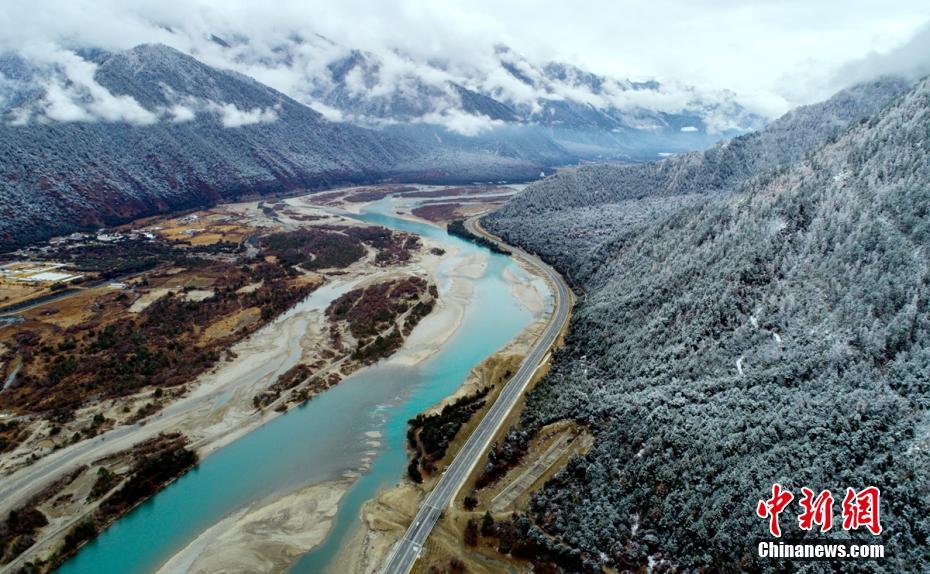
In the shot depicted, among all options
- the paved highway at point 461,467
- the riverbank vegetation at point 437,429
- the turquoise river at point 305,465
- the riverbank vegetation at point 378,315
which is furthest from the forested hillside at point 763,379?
the riverbank vegetation at point 378,315

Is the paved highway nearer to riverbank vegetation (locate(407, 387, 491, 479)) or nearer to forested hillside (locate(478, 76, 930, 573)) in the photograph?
riverbank vegetation (locate(407, 387, 491, 479))

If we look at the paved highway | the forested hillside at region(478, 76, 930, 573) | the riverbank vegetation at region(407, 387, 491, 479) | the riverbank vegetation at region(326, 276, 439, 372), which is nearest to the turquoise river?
the riverbank vegetation at region(407, 387, 491, 479)

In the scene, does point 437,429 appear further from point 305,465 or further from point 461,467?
point 305,465

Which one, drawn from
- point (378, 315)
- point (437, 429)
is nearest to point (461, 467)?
point (437, 429)

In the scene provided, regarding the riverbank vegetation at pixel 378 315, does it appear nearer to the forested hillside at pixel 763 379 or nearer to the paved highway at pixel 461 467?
the paved highway at pixel 461 467

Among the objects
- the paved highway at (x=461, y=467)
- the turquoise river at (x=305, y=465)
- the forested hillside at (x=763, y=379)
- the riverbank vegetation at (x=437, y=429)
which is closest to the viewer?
the forested hillside at (x=763, y=379)
